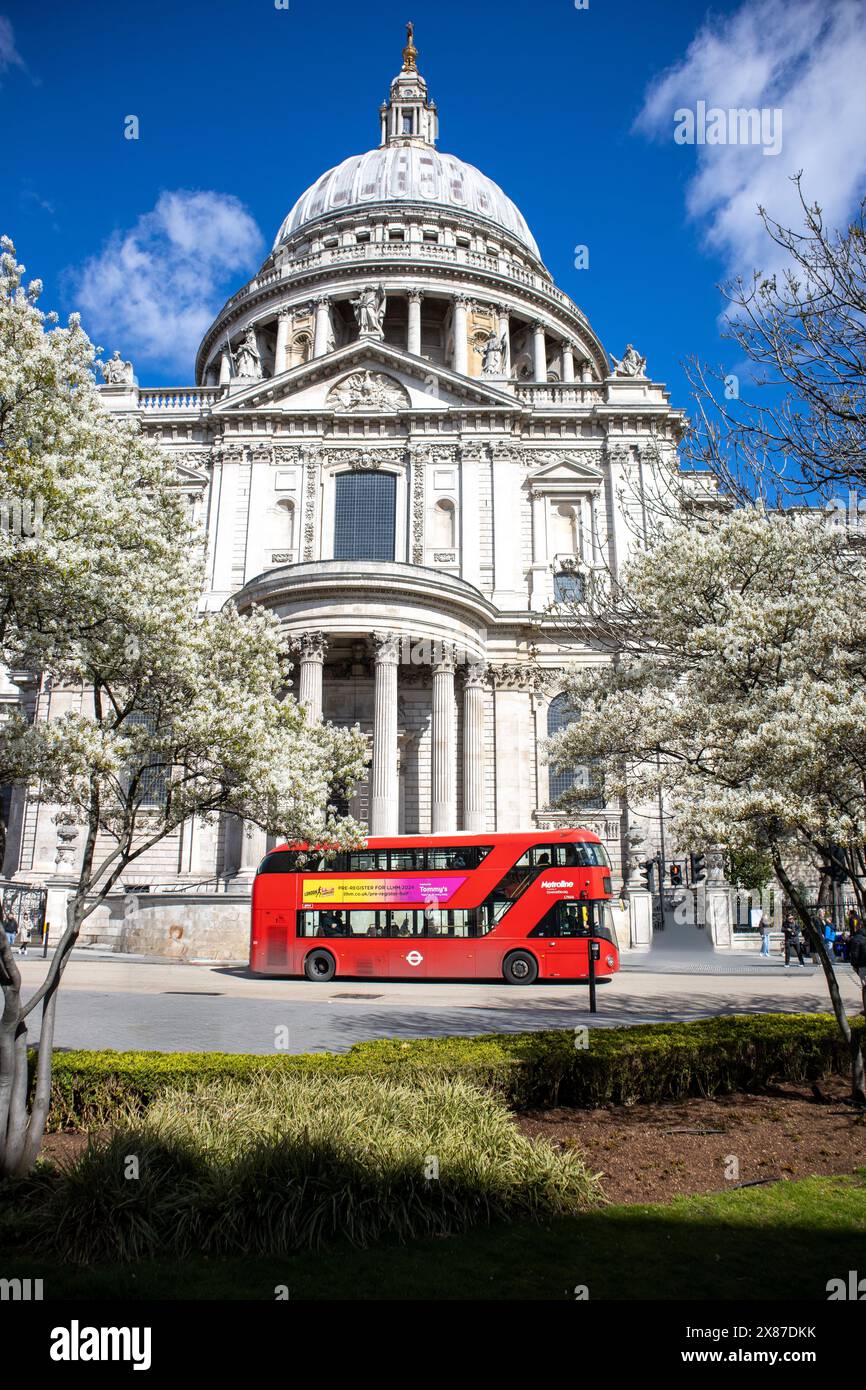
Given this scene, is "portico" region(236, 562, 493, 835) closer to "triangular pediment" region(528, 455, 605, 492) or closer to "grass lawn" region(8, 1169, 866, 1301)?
"triangular pediment" region(528, 455, 605, 492)

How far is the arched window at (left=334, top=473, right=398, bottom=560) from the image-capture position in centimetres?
4597

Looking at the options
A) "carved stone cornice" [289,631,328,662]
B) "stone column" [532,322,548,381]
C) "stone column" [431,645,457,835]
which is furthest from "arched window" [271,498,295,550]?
"stone column" [532,322,548,381]

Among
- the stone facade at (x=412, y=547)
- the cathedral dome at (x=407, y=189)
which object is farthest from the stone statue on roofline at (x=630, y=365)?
the cathedral dome at (x=407, y=189)

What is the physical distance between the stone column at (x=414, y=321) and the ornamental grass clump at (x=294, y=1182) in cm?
5602

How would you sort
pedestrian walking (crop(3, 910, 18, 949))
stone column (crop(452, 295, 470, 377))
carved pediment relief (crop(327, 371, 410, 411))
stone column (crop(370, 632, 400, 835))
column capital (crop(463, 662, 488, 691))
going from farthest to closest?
1. stone column (crop(452, 295, 470, 377))
2. carved pediment relief (crop(327, 371, 410, 411))
3. column capital (crop(463, 662, 488, 691))
4. pedestrian walking (crop(3, 910, 18, 949))
5. stone column (crop(370, 632, 400, 835))

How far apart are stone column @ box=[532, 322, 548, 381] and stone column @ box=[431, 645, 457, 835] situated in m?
31.3

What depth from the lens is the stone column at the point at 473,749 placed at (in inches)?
1511

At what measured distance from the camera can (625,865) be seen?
39.2m

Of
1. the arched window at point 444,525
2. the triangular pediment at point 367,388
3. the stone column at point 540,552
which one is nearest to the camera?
the stone column at point 540,552

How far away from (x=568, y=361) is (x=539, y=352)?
3.03 metres

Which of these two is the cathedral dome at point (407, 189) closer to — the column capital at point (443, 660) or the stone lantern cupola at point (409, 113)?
the stone lantern cupola at point (409, 113)

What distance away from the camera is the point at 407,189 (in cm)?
7219

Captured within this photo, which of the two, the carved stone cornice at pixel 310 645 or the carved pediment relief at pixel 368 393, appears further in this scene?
the carved pediment relief at pixel 368 393
